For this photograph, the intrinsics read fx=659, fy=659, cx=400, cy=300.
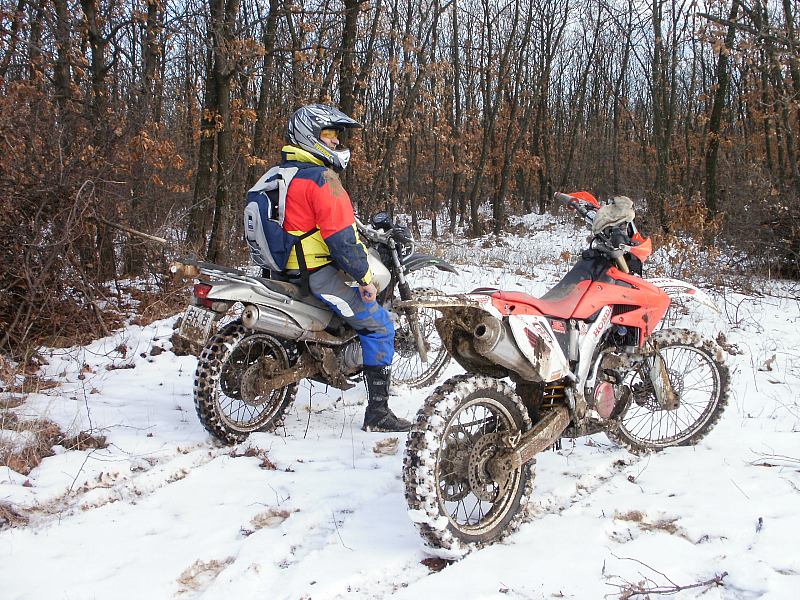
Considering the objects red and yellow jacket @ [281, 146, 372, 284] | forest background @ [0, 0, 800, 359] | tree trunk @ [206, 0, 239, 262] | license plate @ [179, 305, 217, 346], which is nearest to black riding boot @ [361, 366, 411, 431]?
red and yellow jacket @ [281, 146, 372, 284]

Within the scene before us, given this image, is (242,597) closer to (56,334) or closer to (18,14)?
(56,334)

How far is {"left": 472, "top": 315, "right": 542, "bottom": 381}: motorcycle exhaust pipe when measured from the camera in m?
3.22

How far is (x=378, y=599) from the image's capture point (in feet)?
8.87

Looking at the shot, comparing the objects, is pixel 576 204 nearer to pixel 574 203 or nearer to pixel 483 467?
pixel 574 203

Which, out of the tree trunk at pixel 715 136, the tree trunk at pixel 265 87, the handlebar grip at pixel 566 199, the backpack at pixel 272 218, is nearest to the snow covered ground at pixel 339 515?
the backpack at pixel 272 218

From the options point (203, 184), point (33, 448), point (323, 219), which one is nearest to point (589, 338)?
point (323, 219)

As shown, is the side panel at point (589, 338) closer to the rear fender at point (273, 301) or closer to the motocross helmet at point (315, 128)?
the rear fender at point (273, 301)

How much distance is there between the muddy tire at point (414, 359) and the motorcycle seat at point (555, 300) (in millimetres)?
2066

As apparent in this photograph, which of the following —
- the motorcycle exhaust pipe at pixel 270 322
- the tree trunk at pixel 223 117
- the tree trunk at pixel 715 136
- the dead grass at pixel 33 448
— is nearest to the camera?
the dead grass at pixel 33 448

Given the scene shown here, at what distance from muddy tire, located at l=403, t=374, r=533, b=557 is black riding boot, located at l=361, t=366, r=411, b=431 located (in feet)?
4.45

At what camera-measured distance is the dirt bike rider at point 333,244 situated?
4457mm

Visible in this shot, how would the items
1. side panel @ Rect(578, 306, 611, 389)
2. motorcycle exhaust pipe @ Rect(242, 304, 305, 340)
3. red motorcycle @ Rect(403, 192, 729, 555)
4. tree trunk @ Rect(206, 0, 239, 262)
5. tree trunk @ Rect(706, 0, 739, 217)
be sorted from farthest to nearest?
tree trunk @ Rect(706, 0, 739, 217) → tree trunk @ Rect(206, 0, 239, 262) → motorcycle exhaust pipe @ Rect(242, 304, 305, 340) → side panel @ Rect(578, 306, 611, 389) → red motorcycle @ Rect(403, 192, 729, 555)

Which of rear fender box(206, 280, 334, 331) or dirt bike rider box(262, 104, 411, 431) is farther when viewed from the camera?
dirt bike rider box(262, 104, 411, 431)

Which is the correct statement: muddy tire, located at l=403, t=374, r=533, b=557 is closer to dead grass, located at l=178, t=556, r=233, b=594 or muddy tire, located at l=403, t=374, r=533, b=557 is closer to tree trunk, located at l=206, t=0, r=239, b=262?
dead grass, located at l=178, t=556, r=233, b=594
